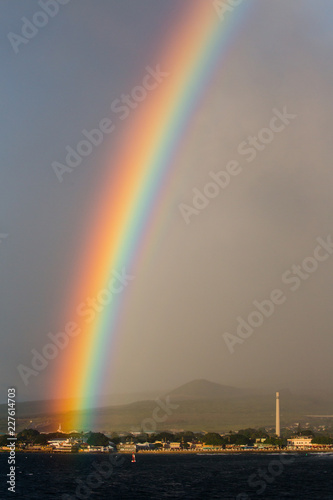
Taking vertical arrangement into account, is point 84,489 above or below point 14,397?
below

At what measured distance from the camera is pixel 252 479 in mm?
129750

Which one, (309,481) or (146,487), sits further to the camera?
(309,481)

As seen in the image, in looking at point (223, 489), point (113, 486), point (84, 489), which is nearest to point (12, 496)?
point (84, 489)

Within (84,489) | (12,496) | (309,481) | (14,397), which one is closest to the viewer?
(14,397)

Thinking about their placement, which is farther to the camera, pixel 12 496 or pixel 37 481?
pixel 37 481

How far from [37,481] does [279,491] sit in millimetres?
52636

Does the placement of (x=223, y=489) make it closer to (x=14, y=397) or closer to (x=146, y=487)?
(x=146, y=487)

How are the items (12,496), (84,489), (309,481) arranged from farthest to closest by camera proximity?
(309,481), (84,489), (12,496)

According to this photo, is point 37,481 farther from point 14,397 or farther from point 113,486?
point 14,397

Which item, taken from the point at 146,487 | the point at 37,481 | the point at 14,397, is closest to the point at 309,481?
the point at 146,487

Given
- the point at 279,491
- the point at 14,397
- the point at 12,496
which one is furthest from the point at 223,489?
the point at 14,397

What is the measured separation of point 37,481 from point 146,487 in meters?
30.1

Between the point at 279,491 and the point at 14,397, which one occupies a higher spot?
the point at 14,397

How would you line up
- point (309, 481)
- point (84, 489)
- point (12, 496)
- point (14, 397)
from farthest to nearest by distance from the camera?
point (309, 481)
point (84, 489)
point (12, 496)
point (14, 397)
